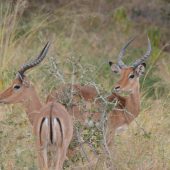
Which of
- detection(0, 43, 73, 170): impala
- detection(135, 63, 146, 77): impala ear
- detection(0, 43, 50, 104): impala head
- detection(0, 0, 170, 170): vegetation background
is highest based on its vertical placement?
detection(0, 43, 73, 170): impala

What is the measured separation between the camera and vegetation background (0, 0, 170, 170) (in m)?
7.01

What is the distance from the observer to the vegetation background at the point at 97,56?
7.01 m

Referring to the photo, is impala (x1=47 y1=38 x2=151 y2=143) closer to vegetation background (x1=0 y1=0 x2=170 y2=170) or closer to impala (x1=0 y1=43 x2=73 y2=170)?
vegetation background (x1=0 y1=0 x2=170 y2=170)

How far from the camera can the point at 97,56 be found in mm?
12961

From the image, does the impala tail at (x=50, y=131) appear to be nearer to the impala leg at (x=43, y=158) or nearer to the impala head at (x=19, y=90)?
the impala leg at (x=43, y=158)

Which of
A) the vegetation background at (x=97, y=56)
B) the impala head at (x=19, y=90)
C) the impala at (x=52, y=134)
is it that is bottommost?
the vegetation background at (x=97, y=56)

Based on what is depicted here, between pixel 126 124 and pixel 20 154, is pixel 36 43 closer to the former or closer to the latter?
pixel 126 124

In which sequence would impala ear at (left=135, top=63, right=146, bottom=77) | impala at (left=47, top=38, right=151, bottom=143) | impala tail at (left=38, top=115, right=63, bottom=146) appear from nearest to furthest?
impala tail at (left=38, top=115, right=63, bottom=146), impala at (left=47, top=38, right=151, bottom=143), impala ear at (left=135, top=63, right=146, bottom=77)

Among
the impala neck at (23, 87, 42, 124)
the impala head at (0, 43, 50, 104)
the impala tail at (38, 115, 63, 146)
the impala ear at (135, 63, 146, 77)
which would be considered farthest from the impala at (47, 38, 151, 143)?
the impala tail at (38, 115, 63, 146)

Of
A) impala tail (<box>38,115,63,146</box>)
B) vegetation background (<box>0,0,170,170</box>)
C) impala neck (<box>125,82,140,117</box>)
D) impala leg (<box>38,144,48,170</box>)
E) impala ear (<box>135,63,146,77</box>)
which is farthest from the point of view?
impala ear (<box>135,63,146,77</box>)

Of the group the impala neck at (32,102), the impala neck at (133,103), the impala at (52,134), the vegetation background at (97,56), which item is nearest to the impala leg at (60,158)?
Answer: the impala at (52,134)

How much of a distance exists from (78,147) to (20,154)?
0.57 m

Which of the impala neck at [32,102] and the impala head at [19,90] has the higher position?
the impala head at [19,90]

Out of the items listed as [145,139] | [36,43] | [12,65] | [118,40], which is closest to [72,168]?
[145,139]
